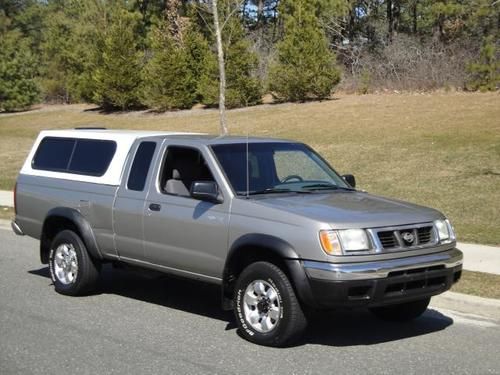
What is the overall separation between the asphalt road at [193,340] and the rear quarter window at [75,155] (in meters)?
1.41

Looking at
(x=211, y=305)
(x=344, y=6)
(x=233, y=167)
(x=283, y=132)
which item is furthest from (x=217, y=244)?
(x=344, y=6)

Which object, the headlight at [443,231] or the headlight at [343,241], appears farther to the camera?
the headlight at [443,231]

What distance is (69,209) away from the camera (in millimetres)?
8125

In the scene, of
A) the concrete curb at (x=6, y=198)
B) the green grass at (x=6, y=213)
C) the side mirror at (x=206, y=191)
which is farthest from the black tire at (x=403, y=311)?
the concrete curb at (x=6, y=198)

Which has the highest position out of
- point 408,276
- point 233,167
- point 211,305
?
point 233,167

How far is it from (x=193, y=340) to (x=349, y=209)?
175 centimetres

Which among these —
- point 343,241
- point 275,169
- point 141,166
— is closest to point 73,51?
point 141,166

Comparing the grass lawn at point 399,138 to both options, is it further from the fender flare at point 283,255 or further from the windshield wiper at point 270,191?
the fender flare at point 283,255

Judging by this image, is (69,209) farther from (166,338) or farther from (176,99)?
(176,99)

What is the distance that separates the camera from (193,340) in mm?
6457

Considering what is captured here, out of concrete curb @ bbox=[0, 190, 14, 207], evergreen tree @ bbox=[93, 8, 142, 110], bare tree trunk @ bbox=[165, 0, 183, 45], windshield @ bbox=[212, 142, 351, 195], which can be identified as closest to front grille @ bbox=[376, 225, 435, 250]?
Result: windshield @ bbox=[212, 142, 351, 195]

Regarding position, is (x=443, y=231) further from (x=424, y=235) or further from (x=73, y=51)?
(x=73, y=51)

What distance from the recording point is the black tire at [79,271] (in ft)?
26.3

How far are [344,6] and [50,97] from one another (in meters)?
22.0
